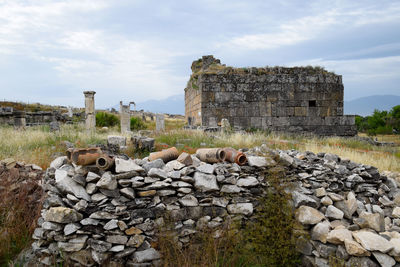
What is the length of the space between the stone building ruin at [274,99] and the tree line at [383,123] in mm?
17127

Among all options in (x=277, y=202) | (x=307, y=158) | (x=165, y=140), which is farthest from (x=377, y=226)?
(x=165, y=140)

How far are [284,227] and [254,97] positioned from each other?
34.3ft

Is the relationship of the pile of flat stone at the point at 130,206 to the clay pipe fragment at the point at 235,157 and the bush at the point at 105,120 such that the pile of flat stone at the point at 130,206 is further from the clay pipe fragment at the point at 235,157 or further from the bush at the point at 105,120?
the bush at the point at 105,120

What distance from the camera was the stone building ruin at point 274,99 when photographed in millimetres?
13930

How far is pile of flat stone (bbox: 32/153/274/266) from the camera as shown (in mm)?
3727

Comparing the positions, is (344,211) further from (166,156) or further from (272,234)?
(166,156)

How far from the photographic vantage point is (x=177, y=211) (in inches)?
162

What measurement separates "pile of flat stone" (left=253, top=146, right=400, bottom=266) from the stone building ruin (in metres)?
8.08

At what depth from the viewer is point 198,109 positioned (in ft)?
48.1

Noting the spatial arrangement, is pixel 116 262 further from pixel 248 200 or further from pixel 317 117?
pixel 317 117

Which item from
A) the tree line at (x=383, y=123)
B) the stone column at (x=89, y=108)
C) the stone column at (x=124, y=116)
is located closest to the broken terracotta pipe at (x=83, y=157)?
the stone column at (x=124, y=116)

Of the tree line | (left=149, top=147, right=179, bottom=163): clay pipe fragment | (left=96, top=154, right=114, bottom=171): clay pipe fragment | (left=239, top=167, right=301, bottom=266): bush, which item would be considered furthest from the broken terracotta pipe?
the tree line

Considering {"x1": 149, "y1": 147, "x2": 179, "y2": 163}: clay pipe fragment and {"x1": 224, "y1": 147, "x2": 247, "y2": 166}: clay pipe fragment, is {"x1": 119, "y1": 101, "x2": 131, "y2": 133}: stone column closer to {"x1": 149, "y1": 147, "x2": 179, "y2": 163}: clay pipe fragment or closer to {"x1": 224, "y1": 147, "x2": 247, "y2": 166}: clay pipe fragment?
{"x1": 149, "y1": 147, "x2": 179, "y2": 163}: clay pipe fragment

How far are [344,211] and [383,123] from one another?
32727mm
